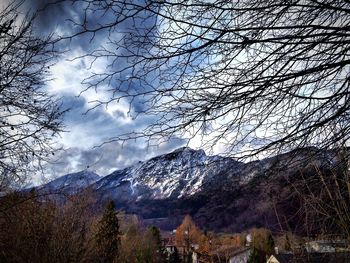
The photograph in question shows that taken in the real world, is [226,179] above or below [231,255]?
above

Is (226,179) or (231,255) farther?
(231,255)

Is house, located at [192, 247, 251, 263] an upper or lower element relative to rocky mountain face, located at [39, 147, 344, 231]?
lower

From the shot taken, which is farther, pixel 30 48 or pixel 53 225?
pixel 53 225

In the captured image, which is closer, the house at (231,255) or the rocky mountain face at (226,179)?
the rocky mountain face at (226,179)

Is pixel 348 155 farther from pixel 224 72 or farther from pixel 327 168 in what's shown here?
pixel 224 72

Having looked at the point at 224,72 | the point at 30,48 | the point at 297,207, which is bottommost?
the point at 297,207

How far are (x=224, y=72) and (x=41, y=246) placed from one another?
9744 millimetres

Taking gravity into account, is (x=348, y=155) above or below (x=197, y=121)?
below

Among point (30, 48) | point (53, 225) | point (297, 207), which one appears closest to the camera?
point (297, 207)

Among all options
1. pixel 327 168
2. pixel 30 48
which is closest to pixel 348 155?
pixel 327 168

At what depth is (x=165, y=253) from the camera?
60.0 m

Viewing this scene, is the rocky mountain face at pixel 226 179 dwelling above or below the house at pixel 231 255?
above

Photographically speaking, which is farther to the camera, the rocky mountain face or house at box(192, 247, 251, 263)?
house at box(192, 247, 251, 263)

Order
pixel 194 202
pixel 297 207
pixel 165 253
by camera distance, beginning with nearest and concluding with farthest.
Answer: pixel 194 202, pixel 297 207, pixel 165 253
